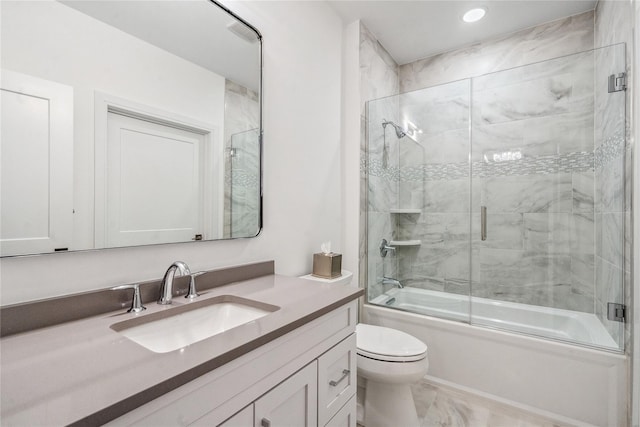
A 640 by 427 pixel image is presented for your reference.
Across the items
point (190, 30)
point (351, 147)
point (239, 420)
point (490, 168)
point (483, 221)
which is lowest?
point (239, 420)

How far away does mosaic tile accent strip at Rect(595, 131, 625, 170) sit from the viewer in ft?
5.37

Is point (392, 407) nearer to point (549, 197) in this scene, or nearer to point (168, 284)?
point (168, 284)

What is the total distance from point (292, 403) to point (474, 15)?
8.79 feet

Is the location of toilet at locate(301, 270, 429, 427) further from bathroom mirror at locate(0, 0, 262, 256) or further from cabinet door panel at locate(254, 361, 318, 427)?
bathroom mirror at locate(0, 0, 262, 256)

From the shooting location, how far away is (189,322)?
1012 millimetres

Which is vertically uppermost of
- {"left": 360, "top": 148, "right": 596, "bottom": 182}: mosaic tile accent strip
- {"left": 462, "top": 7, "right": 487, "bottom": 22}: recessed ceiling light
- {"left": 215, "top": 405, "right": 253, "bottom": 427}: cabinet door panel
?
{"left": 462, "top": 7, "right": 487, "bottom": 22}: recessed ceiling light

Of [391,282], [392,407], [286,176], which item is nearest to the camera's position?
[392,407]

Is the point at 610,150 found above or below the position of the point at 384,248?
above

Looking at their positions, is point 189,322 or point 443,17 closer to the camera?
point 189,322

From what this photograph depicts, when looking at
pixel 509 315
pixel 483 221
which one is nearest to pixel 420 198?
pixel 483 221

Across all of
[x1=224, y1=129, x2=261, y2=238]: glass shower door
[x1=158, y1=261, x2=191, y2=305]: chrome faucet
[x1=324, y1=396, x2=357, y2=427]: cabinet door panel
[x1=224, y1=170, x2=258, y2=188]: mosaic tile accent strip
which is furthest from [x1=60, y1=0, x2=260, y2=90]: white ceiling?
[x1=324, y1=396, x2=357, y2=427]: cabinet door panel

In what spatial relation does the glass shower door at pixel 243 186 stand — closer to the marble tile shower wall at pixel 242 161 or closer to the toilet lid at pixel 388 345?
the marble tile shower wall at pixel 242 161

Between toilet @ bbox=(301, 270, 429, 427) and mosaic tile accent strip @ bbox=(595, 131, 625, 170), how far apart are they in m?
1.50

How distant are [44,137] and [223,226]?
2.12ft
